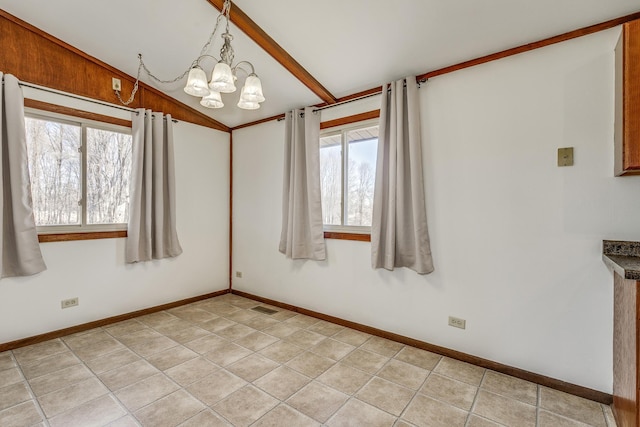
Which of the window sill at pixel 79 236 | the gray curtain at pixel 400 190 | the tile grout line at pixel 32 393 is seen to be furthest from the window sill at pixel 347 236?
the tile grout line at pixel 32 393

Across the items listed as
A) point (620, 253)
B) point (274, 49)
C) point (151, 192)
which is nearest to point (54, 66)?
point (151, 192)

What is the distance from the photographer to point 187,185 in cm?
388

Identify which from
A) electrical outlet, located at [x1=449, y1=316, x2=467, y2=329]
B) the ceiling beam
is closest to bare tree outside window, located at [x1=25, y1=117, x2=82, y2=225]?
the ceiling beam

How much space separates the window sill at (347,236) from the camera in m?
3.07

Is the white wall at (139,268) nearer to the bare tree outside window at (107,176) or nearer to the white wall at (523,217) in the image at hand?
the bare tree outside window at (107,176)

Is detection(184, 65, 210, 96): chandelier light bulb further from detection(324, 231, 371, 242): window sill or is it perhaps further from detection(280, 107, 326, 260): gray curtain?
detection(324, 231, 371, 242): window sill

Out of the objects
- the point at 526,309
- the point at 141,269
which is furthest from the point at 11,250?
the point at 526,309

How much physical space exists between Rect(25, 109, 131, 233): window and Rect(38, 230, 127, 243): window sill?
2.1 inches

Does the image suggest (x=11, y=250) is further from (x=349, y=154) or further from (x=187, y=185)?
(x=349, y=154)

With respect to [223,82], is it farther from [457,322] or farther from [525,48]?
[457,322]

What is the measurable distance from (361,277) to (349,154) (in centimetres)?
131

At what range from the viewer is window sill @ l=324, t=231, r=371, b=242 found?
3.07 m

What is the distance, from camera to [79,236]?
2.99 metres

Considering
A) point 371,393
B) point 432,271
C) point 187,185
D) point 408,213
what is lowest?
point 371,393
